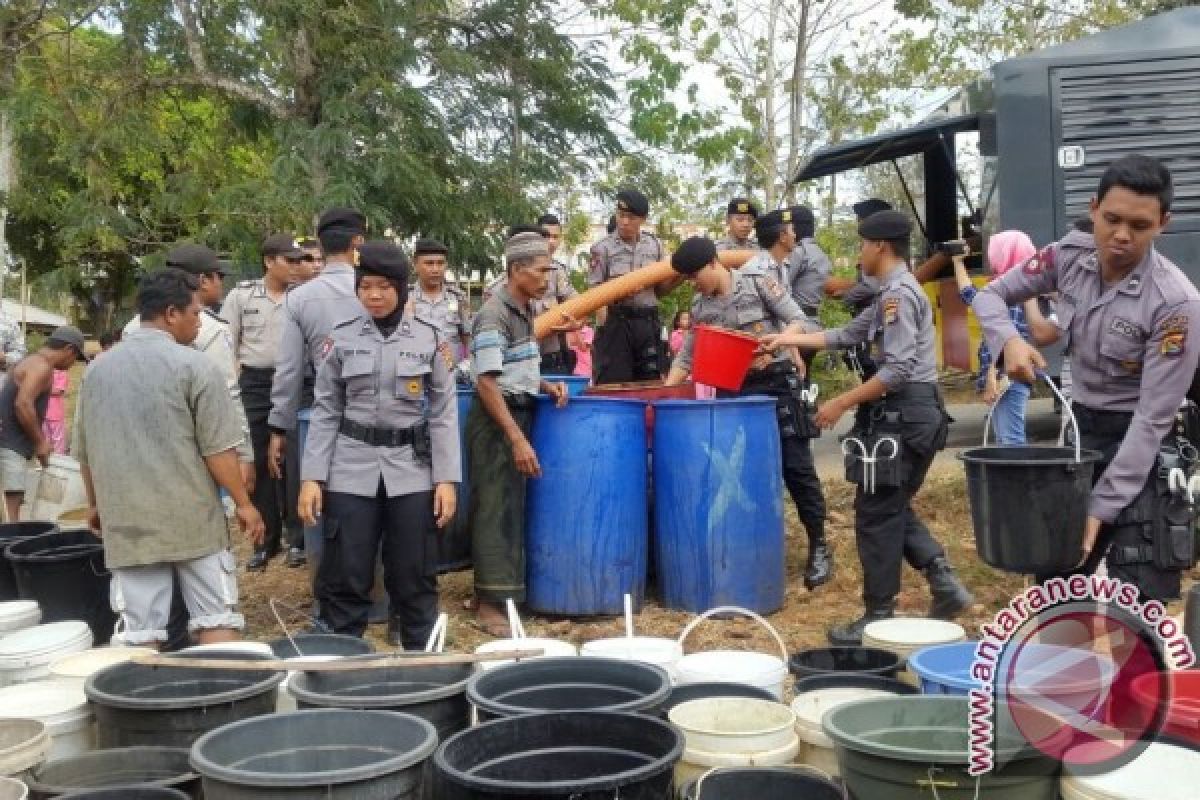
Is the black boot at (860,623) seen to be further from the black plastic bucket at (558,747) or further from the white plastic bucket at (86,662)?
the white plastic bucket at (86,662)

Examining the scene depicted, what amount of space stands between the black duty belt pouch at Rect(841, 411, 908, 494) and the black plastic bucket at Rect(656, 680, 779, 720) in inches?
69.9

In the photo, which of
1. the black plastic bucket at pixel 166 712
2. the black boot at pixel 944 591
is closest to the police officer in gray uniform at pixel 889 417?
the black boot at pixel 944 591

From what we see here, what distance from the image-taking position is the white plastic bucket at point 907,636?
3588 millimetres

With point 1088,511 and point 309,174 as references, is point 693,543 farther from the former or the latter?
point 309,174

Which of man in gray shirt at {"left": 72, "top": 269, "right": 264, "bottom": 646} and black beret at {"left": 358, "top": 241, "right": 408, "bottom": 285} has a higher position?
black beret at {"left": 358, "top": 241, "right": 408, "bottom": 285}

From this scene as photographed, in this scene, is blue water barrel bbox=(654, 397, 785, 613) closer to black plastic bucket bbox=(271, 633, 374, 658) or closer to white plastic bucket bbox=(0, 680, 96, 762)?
black plastic bucket bbox=(271, 633, 374, 658)

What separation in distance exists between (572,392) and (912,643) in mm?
2753

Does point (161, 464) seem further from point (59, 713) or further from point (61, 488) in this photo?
point (61, 488)

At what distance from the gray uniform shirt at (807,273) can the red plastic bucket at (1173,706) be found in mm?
5119

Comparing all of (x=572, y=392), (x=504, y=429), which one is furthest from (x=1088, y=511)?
(x=572, y=392)

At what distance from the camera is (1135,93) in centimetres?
866

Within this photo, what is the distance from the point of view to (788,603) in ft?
19.0

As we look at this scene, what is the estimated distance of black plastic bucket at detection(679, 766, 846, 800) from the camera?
2.64 metres

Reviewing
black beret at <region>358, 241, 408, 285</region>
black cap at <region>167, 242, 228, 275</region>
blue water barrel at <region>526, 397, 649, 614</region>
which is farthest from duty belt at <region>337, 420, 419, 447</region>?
black cap at <region>167, 242, 228, 275</region>
